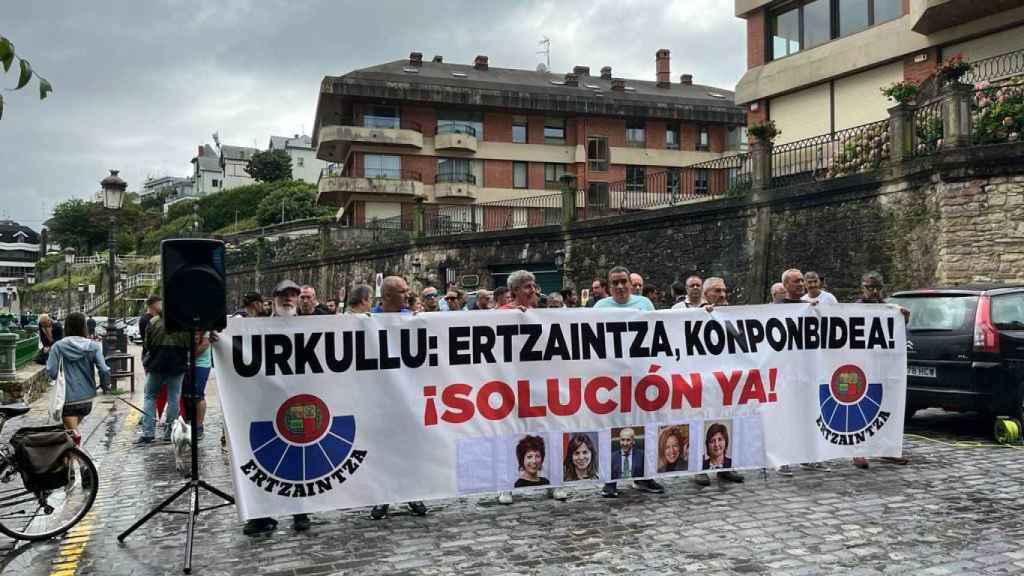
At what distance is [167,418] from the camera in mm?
10398

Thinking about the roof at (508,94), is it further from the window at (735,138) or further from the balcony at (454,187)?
the balcony at (454,187)

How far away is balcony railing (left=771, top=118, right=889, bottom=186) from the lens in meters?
17.5

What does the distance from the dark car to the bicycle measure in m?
8.45

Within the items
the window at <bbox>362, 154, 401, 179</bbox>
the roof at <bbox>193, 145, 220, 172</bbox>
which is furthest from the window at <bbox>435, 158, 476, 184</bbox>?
the roof at <bbox>193, 145, 220, 172</bbox>

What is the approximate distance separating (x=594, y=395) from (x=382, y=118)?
44.9 meters

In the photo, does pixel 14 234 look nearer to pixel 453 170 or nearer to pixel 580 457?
pixel 453 170

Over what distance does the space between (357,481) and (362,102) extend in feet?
150

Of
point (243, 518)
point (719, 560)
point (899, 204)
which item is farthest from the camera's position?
point (899, 204)

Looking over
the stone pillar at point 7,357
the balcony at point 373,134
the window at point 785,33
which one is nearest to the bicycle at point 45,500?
the stone pillar at point 7,357

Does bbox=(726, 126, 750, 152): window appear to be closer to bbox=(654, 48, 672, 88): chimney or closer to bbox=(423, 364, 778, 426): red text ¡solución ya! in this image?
bbox=(654, 48, 672, 88): chimney

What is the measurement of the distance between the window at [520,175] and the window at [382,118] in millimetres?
8127

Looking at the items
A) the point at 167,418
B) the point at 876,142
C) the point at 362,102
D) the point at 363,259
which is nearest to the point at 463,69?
the point at 362,102

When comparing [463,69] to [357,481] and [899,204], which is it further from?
[357,481]

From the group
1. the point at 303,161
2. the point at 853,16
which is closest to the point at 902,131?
the point at 853,16
